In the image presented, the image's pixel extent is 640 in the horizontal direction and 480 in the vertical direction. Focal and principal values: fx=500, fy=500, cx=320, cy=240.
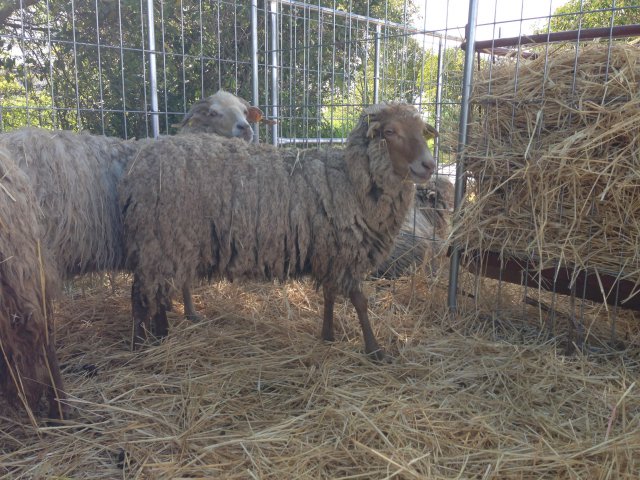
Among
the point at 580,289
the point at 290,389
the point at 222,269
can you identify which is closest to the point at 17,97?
the point at 222,269

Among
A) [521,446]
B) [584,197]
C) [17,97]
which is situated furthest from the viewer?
[17,97]

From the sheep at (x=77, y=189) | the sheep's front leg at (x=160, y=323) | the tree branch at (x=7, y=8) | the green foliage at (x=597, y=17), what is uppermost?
the green foliage at (x=597, y=17)

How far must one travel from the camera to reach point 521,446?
7.73 feet

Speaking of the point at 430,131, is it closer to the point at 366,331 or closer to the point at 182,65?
the point at 366,331

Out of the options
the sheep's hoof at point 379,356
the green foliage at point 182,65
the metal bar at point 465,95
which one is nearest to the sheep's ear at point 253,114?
the green foliage at point 182,65

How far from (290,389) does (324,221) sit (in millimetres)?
1087

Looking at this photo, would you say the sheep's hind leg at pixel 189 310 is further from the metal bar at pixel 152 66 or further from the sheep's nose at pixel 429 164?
the sheep's nose at pixel 429 164

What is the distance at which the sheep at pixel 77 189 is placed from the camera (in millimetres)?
2957

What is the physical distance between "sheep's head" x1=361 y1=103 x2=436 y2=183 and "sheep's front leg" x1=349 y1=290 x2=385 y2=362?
870 mm

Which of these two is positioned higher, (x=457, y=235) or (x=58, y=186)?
(x=58, y=186)

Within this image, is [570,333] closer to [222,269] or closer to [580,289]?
[580,289]

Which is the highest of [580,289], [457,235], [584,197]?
[584,197]

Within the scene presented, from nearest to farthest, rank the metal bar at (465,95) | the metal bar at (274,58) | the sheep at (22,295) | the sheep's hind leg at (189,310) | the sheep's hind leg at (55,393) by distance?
the sheep at (22,295) < the sheep's hind leg at (55,393) < the metal bar at (465,95) < the sheep's hind leg at (189,310) < the metal bar at (274,58)

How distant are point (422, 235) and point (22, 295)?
11.7 ft
